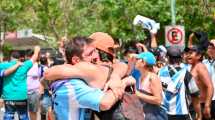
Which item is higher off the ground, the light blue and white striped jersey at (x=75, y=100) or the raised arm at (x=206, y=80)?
the light blue and white striped jersey at (x=75, y=100)

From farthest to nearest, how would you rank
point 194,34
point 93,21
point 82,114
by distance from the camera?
point 93,21
point 194,34
point 82,114

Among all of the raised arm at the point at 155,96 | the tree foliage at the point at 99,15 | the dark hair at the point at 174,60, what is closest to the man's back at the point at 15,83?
the dark hair at the point at 174,60

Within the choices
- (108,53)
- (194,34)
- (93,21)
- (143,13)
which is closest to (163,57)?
(194,34)

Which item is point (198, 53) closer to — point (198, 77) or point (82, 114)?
point (198, 77)

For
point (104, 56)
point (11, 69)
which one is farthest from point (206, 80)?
point (11, 69)

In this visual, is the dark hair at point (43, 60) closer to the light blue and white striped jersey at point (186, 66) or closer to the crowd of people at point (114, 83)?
the crowd of people at point (114, 83)

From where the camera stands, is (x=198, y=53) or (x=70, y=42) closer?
(x=70, y=42)

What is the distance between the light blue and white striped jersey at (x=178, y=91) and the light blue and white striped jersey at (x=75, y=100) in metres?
3.12

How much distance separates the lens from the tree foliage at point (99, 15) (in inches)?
1184

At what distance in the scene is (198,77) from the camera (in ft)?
27.7

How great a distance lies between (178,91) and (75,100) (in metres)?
3.33

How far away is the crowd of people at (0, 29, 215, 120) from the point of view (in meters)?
4.83

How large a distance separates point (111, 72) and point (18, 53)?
24.8 ft

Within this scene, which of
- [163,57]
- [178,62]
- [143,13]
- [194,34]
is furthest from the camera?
[143,13]
